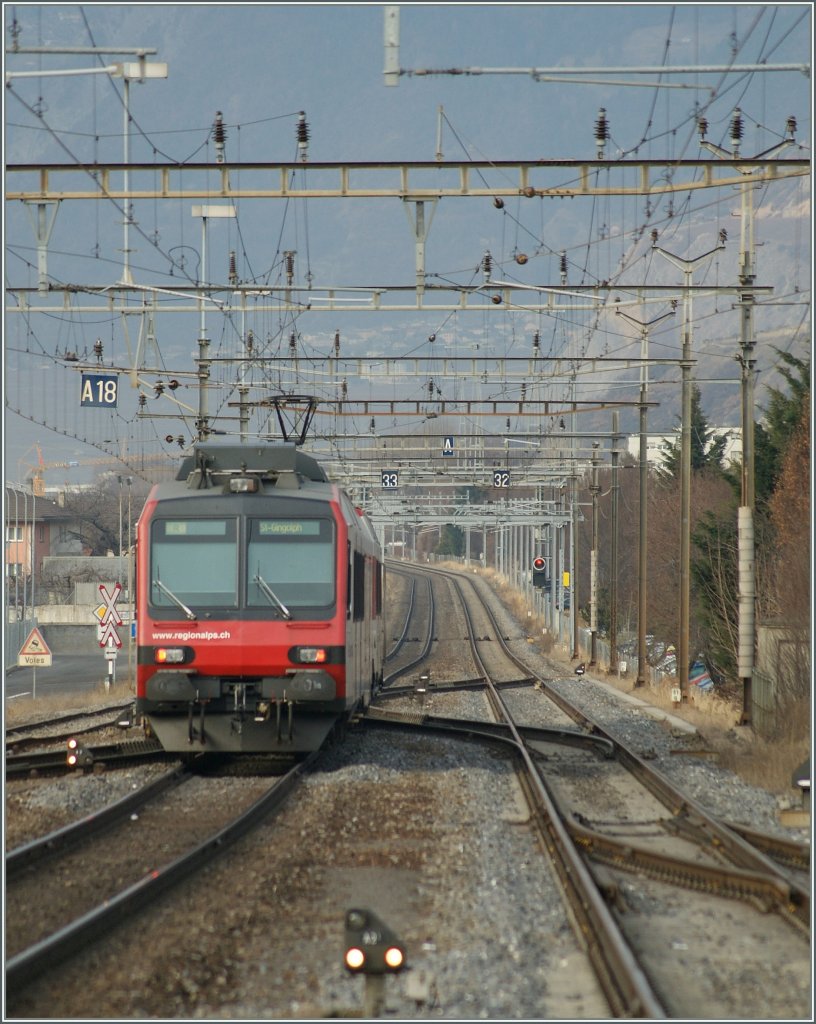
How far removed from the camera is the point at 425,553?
543 feet

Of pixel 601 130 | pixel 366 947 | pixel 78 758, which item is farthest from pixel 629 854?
pixel 601 130

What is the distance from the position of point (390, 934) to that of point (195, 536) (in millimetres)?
8504

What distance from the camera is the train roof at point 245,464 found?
15.4 m

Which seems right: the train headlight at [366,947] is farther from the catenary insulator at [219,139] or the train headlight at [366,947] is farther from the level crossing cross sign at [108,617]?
the level crossing cross sign at [108,617]

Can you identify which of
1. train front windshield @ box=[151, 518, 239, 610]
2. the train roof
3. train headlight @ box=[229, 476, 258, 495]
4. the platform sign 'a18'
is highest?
the platform sign 'a18'

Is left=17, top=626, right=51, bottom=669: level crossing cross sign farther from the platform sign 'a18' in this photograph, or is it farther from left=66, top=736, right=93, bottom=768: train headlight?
left=66, top=736, right=93, bottom=768: train headlight

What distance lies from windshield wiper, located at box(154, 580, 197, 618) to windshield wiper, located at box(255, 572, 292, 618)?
29.5 inches

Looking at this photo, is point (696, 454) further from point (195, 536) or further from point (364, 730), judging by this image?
point (195, 536)

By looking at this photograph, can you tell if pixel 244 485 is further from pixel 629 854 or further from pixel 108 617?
pixel 108 617

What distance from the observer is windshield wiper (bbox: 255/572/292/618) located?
14.6 m

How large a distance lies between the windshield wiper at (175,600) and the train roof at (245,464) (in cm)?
125

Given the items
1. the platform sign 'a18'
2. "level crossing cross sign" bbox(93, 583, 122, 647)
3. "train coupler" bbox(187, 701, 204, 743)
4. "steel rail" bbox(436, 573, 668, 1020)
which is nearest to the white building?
the platform sign 'a18'

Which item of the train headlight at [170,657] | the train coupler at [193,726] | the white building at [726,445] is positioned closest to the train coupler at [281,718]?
the train coupler at [193,726]

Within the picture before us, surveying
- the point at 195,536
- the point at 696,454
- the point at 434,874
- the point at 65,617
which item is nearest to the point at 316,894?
the point at 434,874
